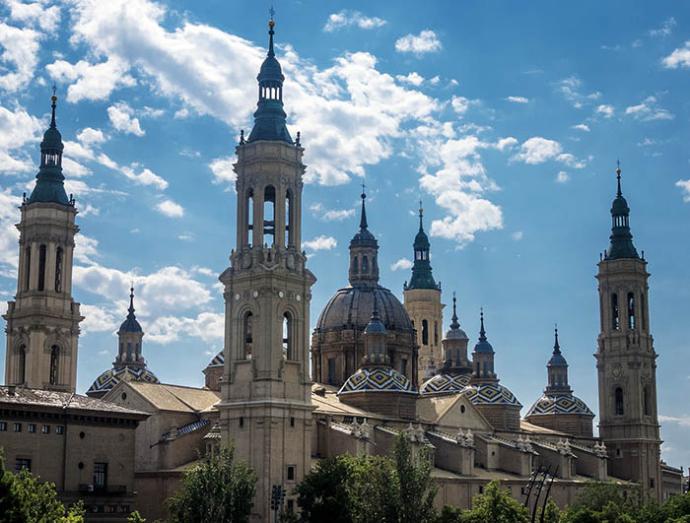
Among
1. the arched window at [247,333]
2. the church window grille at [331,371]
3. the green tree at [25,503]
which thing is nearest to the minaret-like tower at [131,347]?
the church window grille at [331,371]

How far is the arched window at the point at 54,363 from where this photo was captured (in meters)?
92.8

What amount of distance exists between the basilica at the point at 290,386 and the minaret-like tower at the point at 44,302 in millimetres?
155

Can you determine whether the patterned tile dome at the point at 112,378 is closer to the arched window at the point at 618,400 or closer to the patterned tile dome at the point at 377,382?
the patterned tile dome at the point at 377,382

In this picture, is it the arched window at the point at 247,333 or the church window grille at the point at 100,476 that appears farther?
the arched window at the point at 247,333

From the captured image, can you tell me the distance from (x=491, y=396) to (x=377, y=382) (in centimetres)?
1865

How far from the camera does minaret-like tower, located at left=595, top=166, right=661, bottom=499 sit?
11094 centimetres

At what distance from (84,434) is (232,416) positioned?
31.3 feet

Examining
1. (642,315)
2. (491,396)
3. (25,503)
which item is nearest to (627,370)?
(642,315)

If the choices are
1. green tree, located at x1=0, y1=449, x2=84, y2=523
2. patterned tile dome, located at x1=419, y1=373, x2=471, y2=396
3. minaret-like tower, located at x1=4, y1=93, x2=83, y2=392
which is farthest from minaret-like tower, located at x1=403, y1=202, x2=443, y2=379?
green tree, located at x1=0, y1=449, x2=84, y2=523

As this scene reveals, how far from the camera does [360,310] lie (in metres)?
108

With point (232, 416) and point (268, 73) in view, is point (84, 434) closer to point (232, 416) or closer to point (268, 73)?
point (232, 416)

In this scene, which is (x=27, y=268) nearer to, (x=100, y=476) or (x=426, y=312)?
(x=100, y=476)

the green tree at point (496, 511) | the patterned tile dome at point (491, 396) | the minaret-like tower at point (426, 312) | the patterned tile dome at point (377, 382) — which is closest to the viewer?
the green tree at point (496, 511)

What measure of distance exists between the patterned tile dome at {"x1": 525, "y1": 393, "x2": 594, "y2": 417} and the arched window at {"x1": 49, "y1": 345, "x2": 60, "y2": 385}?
51202 mm
